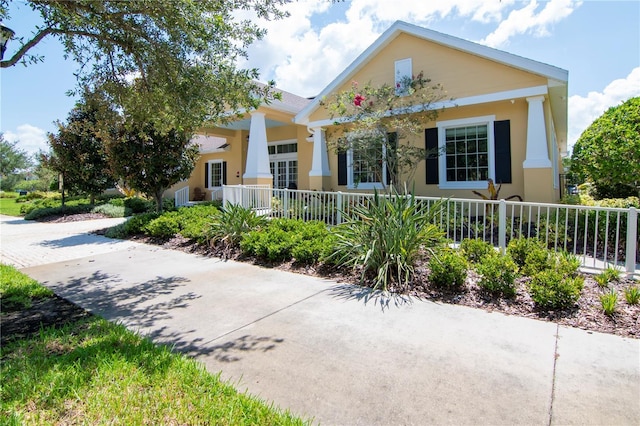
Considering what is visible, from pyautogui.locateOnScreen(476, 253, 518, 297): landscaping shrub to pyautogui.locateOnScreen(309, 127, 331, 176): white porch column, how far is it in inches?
333

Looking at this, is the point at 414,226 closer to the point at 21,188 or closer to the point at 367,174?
the point at 367,174

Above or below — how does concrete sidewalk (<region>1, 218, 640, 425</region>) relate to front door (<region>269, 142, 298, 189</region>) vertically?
below

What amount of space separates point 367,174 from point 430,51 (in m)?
4.25

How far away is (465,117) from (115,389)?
35.3 ft

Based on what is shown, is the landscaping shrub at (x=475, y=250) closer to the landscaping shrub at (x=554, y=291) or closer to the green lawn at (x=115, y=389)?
the landscaping shrub at (x=554, y=291)

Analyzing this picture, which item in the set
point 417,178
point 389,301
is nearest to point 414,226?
point 389,301

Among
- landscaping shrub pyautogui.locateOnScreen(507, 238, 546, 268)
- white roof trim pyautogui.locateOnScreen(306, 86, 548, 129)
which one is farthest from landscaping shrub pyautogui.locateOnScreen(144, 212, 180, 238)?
landscaping shrub pyautogui.locateOnScreen(507, 238, 546, 268)

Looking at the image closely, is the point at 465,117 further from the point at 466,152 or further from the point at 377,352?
the point at 377,352

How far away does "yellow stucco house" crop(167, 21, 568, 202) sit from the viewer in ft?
30.4

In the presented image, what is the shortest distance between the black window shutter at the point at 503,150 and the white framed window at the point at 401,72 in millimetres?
2976

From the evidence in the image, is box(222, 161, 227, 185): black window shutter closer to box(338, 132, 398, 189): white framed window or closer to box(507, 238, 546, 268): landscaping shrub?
box(338, 132, 398, 189): white framed window

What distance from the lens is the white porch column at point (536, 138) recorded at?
360 inches

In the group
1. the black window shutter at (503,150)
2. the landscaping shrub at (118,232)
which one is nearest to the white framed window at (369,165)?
the black window shutter at (503,150)

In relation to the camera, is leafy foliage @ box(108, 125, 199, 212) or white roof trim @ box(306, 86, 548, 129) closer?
white roof trim @ box(306, 86, 548, 129)
